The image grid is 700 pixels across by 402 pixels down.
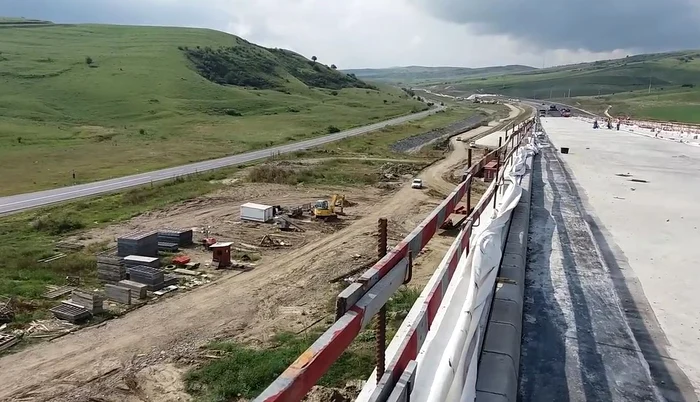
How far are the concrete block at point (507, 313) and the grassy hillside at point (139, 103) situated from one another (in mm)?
29678

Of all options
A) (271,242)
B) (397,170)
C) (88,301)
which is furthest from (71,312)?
(397,170)

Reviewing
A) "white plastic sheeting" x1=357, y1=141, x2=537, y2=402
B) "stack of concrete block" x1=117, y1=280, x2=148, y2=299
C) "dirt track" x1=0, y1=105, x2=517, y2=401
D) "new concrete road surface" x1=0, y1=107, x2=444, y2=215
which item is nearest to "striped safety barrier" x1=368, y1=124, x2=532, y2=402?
"white plastic sheeting" x1=357, y1=141, x2=537, y2=402

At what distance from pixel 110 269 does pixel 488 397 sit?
1262 cm

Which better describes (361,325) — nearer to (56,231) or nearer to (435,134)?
(56,231)

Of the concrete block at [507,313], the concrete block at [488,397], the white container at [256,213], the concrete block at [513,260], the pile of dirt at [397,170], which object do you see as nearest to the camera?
the concrete block at [488,397]

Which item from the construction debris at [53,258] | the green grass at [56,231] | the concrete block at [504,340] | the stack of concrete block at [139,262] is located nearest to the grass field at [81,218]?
the green grass at [56,231]

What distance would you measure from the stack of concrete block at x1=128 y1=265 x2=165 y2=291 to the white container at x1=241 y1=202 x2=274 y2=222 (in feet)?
23.3

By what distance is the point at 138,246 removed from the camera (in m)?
15.6

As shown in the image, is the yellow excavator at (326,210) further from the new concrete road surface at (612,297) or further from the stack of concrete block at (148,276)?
the new concrete road surface at (612,297)

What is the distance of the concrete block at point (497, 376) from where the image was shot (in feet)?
13.2

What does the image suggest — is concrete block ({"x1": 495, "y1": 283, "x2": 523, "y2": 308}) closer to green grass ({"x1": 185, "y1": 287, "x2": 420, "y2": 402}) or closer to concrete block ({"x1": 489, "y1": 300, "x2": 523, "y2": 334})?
concrete block ({"x1": 489, "y1": 300, "x2": 523, "y2": 334})

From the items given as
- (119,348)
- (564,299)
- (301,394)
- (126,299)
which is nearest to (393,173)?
(126,299)

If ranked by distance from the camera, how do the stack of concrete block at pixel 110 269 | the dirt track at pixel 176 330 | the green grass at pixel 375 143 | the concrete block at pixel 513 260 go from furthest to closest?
the green grass at pixel 375 143 → the stack of concrete block at pixel 110 269 → the dirt track at pixel 176 330 → the concrete block at pixel 513 260

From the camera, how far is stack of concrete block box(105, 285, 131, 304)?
12.4 meters
